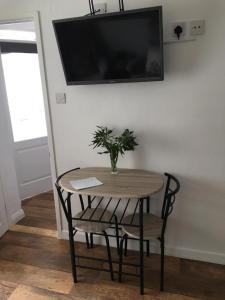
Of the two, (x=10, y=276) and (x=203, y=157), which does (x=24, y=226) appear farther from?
(x=203, y=157)

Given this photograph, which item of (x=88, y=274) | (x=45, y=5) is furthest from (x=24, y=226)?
(x=45, y=5)

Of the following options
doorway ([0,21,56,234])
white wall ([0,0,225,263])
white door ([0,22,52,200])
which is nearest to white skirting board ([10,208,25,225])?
doorway ([0,21,56,234])

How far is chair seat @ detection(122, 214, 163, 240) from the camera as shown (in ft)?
6.15

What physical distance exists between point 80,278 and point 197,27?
6.74ft

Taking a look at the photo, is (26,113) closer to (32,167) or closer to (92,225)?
(32,167)

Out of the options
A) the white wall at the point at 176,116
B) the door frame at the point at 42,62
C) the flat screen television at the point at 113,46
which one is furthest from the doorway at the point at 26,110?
the flat screen television at the point at 113,46

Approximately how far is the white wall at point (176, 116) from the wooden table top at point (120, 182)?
141 mm

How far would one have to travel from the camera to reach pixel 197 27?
1.83 m

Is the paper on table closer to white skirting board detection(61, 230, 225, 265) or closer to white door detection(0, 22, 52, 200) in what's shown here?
white skirting board detection(61, 230, 225, 265)

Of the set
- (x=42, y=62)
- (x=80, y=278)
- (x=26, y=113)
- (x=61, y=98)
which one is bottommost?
(x=80, y=278)

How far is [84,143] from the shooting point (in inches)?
91.7

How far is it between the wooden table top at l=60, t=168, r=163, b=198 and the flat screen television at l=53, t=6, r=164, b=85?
0.72 m

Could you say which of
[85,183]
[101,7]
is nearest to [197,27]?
[101,7]

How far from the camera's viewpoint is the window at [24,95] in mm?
3326
